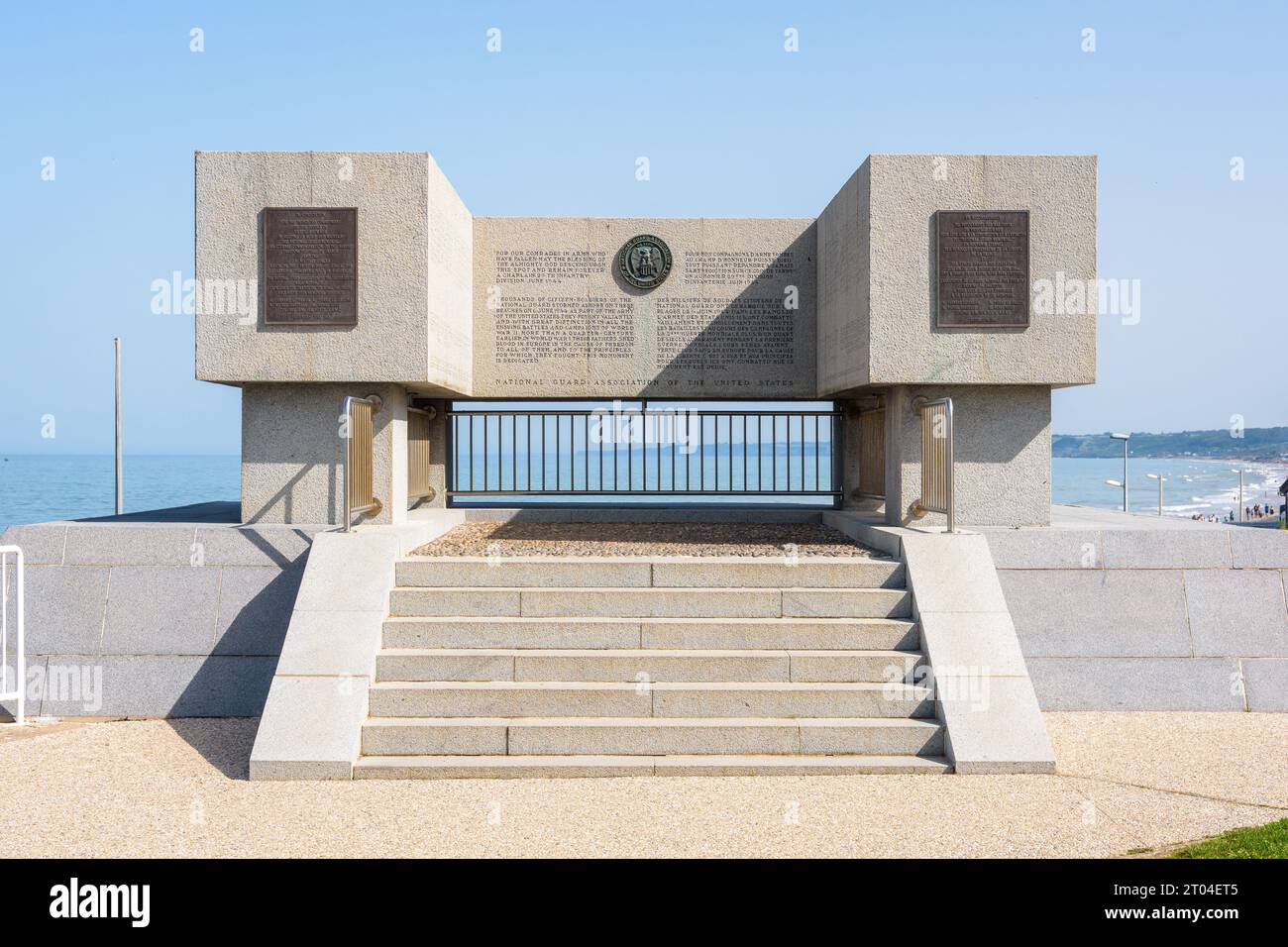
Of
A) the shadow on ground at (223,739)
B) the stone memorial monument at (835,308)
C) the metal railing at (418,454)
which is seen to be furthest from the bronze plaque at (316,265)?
the shadow on ground at (223,739)

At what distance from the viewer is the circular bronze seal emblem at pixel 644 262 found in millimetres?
11078

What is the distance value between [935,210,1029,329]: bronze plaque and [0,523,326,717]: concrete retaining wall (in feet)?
21.2

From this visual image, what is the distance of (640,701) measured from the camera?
664 cm

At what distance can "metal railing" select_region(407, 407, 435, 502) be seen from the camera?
35.4 ft

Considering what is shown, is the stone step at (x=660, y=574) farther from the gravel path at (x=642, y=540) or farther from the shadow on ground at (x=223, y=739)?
the shadow on ground at (x=223, y=739)

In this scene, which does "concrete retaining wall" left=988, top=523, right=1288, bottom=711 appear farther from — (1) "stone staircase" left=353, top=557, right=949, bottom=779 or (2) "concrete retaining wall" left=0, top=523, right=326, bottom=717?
(2) "concrete retaining wall" left=0, top=523, right=326, bottom=717

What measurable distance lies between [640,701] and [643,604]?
0.97 metres

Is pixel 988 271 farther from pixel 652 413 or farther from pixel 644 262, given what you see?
pixel 652 413

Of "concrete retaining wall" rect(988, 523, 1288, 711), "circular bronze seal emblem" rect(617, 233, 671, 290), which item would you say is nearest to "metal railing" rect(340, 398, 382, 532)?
"circular bronze seal emblem" rect(617, 233, 671, 290)

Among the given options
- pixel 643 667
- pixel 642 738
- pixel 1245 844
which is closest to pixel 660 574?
pixel 643 667

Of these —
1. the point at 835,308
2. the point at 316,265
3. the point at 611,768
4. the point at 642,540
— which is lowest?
the point at 611,768

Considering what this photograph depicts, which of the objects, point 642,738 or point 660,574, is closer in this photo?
point 642,738

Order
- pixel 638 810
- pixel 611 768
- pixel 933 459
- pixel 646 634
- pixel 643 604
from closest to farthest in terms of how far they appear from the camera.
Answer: pixel 638 810, pixel 611 768, pixel 646 634, pixel 643 604, pixel 933 459

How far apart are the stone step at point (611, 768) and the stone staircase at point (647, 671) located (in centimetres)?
1
